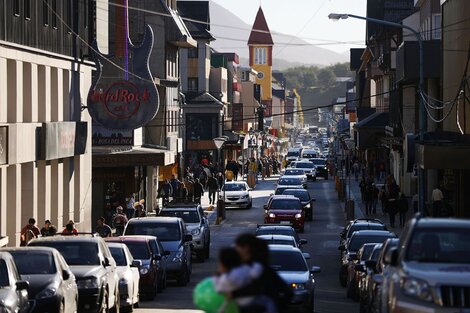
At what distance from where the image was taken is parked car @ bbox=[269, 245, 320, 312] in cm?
2455

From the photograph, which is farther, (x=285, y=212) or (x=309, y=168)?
(x=309, y=168)

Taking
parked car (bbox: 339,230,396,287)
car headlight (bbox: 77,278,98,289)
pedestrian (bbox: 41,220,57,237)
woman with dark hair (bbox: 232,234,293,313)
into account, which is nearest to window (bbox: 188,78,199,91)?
pedestrian (bbox: 41,220,57,237)

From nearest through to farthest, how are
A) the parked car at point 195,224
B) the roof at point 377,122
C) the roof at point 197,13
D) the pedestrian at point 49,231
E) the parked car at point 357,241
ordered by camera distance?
1. the parked car at point 357,241
2. the pedestrian at point 49,231
3. the parked car at point 195,224
4. the roof at point 377,122
5. the roof at point 197,13

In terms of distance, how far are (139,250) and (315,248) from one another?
16.4 metres

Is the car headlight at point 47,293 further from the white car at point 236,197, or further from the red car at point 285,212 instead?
the white car at point 236,197

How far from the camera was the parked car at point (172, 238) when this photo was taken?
32.6 meters

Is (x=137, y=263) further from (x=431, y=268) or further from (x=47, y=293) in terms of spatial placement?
(x=431, y=268)

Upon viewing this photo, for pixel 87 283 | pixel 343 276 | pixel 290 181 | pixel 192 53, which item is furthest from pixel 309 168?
pixel 87 283

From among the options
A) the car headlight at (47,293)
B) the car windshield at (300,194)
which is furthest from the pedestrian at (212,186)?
the car headlight at (47,293)

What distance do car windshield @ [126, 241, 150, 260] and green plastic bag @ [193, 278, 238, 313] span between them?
1884 centimetres

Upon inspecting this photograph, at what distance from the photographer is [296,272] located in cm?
2573

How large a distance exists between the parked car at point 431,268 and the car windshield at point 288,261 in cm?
827

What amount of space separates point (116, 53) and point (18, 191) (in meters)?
17.6

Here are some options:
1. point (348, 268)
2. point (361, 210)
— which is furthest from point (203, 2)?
point (348, 268)
